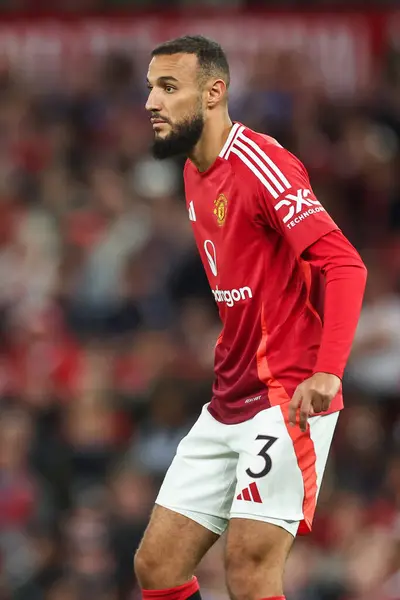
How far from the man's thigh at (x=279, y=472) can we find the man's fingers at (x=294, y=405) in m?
0.28

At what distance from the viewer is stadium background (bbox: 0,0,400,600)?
802cm

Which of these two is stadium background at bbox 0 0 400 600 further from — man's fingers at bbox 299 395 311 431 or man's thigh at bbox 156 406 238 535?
man's fingers at bbox 299 395 311 431

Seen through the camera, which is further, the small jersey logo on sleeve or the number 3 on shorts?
the number 3 on shorts

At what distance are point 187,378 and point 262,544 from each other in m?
4.68

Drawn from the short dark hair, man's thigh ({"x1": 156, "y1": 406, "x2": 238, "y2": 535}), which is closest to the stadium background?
man's thigh ({"x1": 156, "y1": 406, "x2": 238, "y2": 535})

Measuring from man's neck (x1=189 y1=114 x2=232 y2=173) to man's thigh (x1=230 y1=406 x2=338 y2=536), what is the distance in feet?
2.97

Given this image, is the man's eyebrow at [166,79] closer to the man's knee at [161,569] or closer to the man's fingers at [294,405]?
the man's fingers at [294,405]

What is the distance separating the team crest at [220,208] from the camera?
4.36m

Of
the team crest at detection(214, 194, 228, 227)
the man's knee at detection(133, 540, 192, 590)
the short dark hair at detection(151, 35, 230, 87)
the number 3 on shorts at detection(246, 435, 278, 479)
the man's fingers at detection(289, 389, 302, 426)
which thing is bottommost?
the man's knee at detection(133, 540, 192, 590)

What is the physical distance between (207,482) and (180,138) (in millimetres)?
1205

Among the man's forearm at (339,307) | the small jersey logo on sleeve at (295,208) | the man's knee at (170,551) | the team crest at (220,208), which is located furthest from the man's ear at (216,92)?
the man's knee at (170,551)

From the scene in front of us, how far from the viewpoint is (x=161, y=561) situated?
4.41 meters

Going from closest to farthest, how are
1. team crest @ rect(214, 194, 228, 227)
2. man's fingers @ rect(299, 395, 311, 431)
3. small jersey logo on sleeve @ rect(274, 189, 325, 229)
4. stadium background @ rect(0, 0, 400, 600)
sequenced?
man's fingers @ rect(299, 395, 311, 431)
small jersey logo on sleeve @ rect(274, 189, 325, 229)
team crest @ rect(214, 194, 228, 227)
stadium background @ rect(0, 0, 400, 600)

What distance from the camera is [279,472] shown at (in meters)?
4.21
